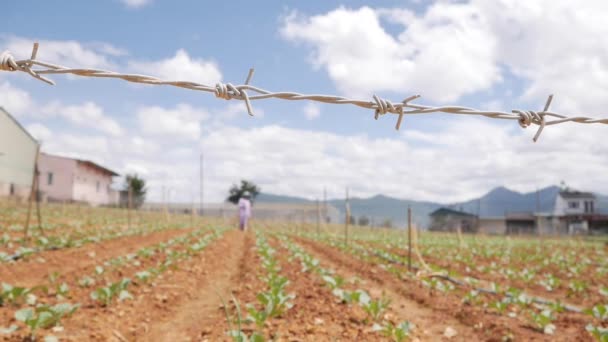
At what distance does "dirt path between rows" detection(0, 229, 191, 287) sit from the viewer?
754 centimetres

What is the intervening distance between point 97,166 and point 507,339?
4939cm

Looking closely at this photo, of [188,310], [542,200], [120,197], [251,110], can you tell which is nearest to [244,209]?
[188,310]

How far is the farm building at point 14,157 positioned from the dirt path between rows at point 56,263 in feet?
78.6

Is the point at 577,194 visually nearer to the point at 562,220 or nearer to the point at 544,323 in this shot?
the point at 562,220

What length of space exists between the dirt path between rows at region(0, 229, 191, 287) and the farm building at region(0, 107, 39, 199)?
78.6 feet

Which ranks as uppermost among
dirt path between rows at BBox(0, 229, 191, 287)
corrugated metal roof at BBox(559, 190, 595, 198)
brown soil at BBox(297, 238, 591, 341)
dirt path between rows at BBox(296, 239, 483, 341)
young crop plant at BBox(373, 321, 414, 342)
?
corrugated metal roof at BBox(559, 190, 595, 198)

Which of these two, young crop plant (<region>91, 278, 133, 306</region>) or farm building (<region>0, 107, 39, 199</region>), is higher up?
farm building (<region>0, 107, 39, 199</region>)

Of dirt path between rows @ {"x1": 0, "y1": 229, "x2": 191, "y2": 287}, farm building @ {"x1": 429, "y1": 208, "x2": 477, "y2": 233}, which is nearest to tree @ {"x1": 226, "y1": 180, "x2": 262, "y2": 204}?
farm building @ {"x1": 429, "y1": 208, "x2": 477, "y2": 233}

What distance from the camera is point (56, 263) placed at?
9102mm

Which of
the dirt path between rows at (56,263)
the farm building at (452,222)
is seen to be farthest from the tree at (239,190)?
the dirt path between rows at (56,263)

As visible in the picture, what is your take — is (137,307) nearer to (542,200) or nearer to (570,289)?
(570,289)

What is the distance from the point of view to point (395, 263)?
12.5m

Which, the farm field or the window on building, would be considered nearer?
the farm field

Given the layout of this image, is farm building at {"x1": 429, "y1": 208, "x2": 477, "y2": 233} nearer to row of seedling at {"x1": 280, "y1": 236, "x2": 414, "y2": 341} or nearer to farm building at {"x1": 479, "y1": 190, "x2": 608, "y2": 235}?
farm building at {"x1": 479, "y1": 190, "x2": 608, "y2": 235}
